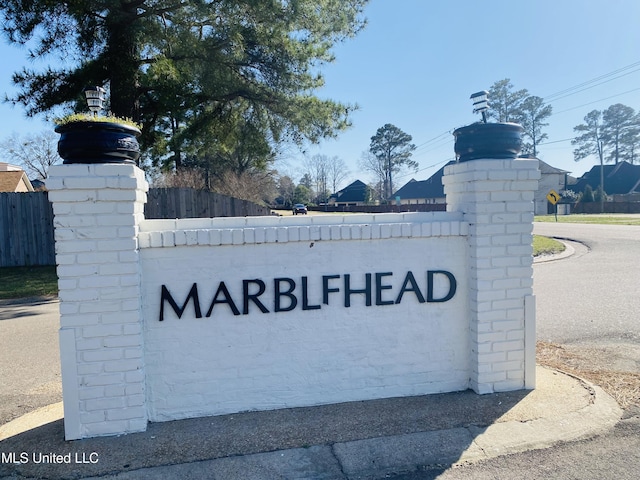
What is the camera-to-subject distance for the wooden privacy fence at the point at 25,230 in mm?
13156

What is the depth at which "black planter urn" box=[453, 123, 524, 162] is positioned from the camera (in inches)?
175

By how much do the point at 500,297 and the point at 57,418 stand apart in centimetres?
423

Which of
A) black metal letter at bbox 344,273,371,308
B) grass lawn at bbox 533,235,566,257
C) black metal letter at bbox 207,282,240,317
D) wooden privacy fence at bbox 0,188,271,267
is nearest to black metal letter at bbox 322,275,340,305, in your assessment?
black metal letter at bbox 344,273,371,308

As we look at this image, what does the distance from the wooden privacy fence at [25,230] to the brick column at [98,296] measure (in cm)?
1121

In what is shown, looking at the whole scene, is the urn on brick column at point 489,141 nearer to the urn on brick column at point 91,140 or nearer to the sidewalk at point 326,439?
the sidewalk at point 326,439

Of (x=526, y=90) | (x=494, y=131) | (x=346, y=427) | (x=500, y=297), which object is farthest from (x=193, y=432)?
(x=526, y=90)

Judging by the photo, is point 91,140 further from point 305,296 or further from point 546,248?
point 546,248

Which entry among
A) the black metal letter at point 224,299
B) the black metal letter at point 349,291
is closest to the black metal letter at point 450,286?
the black metal letter at point 349,291

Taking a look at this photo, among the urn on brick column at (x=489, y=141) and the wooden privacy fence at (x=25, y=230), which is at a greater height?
the urn on brick column at (x=489, y=141)

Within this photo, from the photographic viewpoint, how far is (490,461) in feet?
10.8

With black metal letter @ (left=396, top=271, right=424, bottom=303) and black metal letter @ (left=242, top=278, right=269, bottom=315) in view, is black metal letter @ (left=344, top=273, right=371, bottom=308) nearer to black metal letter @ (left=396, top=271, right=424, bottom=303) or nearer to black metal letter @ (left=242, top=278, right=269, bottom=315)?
black metal letter @ (left=396, top=271, right=424, bottom=303)

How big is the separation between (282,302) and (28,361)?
4025 millimetres

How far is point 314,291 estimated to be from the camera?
4.29 m

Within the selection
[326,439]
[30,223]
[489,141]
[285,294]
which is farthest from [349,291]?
[30,223]
